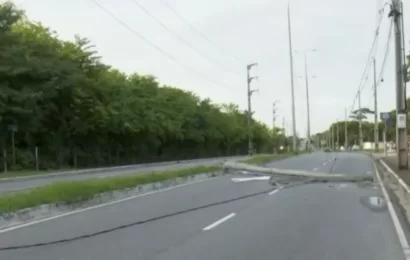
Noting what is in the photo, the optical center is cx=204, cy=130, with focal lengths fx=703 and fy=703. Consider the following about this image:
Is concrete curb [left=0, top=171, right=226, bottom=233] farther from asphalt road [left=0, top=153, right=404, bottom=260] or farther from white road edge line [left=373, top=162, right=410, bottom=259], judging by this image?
white road edge line [left=373, top=162, right=410, bottom=259]

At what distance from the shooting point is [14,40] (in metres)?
44.6

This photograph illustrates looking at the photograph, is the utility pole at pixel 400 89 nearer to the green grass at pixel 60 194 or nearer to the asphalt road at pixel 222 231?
the asphalt road at pixel 222 231

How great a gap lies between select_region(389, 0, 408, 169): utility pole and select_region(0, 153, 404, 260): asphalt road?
42.4 feet

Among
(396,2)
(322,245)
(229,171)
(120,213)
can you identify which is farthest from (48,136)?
(322,245)

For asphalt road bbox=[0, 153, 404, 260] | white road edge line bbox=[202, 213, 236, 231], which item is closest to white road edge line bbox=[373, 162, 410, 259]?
asphalt road bbox=[0, 153, 404, 260]

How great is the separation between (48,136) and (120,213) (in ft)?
118

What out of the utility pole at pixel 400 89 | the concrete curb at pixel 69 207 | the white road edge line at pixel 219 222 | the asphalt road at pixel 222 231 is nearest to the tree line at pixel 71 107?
the concrete curb at pixel 69 207

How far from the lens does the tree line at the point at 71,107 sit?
1746 inches

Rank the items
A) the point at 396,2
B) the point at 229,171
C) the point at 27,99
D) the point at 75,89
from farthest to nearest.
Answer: the point at 75,89
the point at 27,99
the point at 229,171
the point at 396,2

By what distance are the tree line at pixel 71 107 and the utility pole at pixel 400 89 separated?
72.7 feet

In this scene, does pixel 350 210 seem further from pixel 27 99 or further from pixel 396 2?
pixel 27 99

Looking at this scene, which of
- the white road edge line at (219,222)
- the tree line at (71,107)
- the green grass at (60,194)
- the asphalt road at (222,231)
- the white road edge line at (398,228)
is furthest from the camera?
the tree line at (71,107)

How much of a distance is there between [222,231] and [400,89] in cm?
2329

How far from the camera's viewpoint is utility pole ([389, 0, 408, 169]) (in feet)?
111
